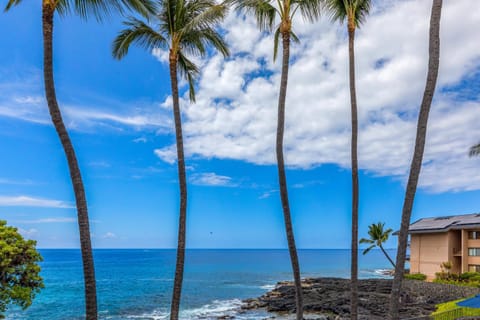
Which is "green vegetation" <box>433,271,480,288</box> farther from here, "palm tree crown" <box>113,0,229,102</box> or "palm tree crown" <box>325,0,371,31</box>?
"palm tree crown" <box>113,0,229,102</box>

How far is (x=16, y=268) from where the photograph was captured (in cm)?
823

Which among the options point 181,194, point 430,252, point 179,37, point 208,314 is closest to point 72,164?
point 181,194

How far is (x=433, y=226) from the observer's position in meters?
37.8

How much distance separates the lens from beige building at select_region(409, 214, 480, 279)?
3484 cm

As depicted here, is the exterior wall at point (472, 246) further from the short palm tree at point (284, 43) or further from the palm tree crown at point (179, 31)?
the palm tree crown at point (179, 31)

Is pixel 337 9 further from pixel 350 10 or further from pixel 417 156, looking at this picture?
pixel 417 156

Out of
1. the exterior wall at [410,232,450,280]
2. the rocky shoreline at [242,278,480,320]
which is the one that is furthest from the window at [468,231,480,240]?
the rocky shoreline at [242,278,480,320]

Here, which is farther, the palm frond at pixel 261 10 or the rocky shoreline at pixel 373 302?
the rocky shoreline at pixel 373 302

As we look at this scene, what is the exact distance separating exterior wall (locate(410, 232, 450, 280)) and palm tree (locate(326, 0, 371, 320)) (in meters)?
28.3

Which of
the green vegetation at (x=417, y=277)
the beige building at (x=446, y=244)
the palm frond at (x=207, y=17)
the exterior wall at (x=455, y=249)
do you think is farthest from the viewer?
the green vegetation at (x=417, y=277)

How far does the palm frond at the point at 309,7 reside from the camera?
12.3 meters

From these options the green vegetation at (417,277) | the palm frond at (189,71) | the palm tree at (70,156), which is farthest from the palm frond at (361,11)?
the green vegetation at (417,277)

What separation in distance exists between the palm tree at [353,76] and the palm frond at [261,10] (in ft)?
6.17

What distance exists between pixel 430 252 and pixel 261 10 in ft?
109
